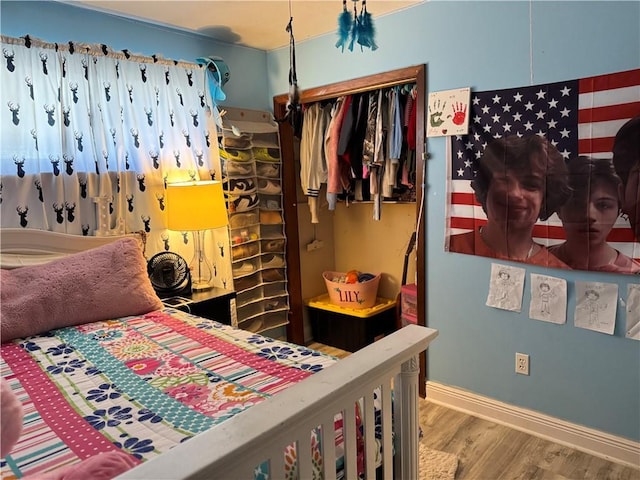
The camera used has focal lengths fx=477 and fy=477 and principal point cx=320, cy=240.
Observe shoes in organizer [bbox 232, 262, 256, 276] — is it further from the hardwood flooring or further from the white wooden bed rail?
the white wooden bed rail

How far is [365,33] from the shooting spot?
1900 mm

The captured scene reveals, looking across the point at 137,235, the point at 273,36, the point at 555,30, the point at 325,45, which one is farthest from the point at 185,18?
the point at 555,30

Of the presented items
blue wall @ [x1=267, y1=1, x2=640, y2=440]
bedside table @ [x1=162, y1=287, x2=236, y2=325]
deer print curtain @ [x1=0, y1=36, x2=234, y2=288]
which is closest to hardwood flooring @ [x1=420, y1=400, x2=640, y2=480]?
blue wall @ [x1=267, y1=1, x2=640, y2=440]

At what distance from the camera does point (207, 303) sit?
2883mm

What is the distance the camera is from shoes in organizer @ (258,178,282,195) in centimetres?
345

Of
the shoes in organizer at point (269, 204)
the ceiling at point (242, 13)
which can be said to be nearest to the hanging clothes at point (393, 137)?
the ceiling at point (242, 13)

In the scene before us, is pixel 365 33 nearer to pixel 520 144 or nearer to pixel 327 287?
pixel 520 144

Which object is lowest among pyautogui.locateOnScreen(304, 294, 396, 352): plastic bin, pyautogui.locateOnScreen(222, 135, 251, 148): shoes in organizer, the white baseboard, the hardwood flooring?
the hardwood flooring

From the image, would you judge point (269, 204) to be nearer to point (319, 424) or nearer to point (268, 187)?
point (268, 187)

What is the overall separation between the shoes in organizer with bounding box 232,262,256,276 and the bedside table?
0.22 meters

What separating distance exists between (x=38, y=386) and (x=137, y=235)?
1239 millimetres

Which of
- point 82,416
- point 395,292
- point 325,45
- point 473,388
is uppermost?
point 325,45

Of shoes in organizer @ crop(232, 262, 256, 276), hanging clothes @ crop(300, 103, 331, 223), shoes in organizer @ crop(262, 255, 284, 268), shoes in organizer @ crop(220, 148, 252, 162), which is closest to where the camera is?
shoes in organizer @ crop(220, 148, 252, 162)

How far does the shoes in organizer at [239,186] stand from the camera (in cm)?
323
